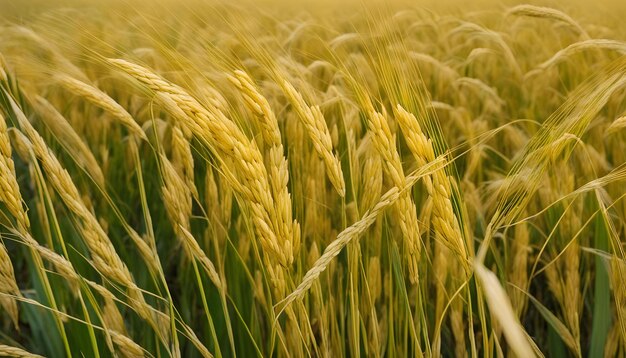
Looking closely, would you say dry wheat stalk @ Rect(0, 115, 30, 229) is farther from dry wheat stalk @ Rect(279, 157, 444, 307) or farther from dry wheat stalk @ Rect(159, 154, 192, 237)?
dry wheat stalk @ Rect(279, 157, 444, 307)

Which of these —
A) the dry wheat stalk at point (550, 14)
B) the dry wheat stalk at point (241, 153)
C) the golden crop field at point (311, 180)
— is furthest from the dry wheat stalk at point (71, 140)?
the dry wheat stalk at point (550, 14)

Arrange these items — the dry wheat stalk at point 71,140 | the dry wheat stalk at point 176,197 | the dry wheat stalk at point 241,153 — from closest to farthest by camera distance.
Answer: the dry wheat stalk at point 241,153
the dry wheat stalk at point 176,197
the dry wheat stalk at point 71,140

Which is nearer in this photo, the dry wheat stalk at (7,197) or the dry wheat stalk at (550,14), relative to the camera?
the dry wheat stalk at (7,197)

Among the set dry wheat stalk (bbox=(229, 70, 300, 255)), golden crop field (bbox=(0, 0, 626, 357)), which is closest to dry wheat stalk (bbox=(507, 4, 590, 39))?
golden crop field (bbox=(0, 0, 626, 357))

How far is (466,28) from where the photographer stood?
1.08 metres

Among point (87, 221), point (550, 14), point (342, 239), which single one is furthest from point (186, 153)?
point (550, 14)

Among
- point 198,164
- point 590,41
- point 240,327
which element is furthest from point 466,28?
point 240,327

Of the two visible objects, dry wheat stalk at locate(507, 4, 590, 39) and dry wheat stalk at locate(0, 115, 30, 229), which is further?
dry wheat stalk at locate(507, 4, 590, 39)

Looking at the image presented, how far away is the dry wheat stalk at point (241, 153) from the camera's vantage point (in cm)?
68

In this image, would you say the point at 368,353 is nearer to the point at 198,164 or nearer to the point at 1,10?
the point at 198,164

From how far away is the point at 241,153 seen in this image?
678 millimetres

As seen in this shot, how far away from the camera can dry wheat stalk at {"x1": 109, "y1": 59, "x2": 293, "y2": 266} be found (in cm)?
68

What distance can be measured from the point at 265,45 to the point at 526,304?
0.54 m

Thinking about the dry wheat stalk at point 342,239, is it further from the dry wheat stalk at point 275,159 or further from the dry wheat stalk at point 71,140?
the dry wheat stalk at point 71,140
